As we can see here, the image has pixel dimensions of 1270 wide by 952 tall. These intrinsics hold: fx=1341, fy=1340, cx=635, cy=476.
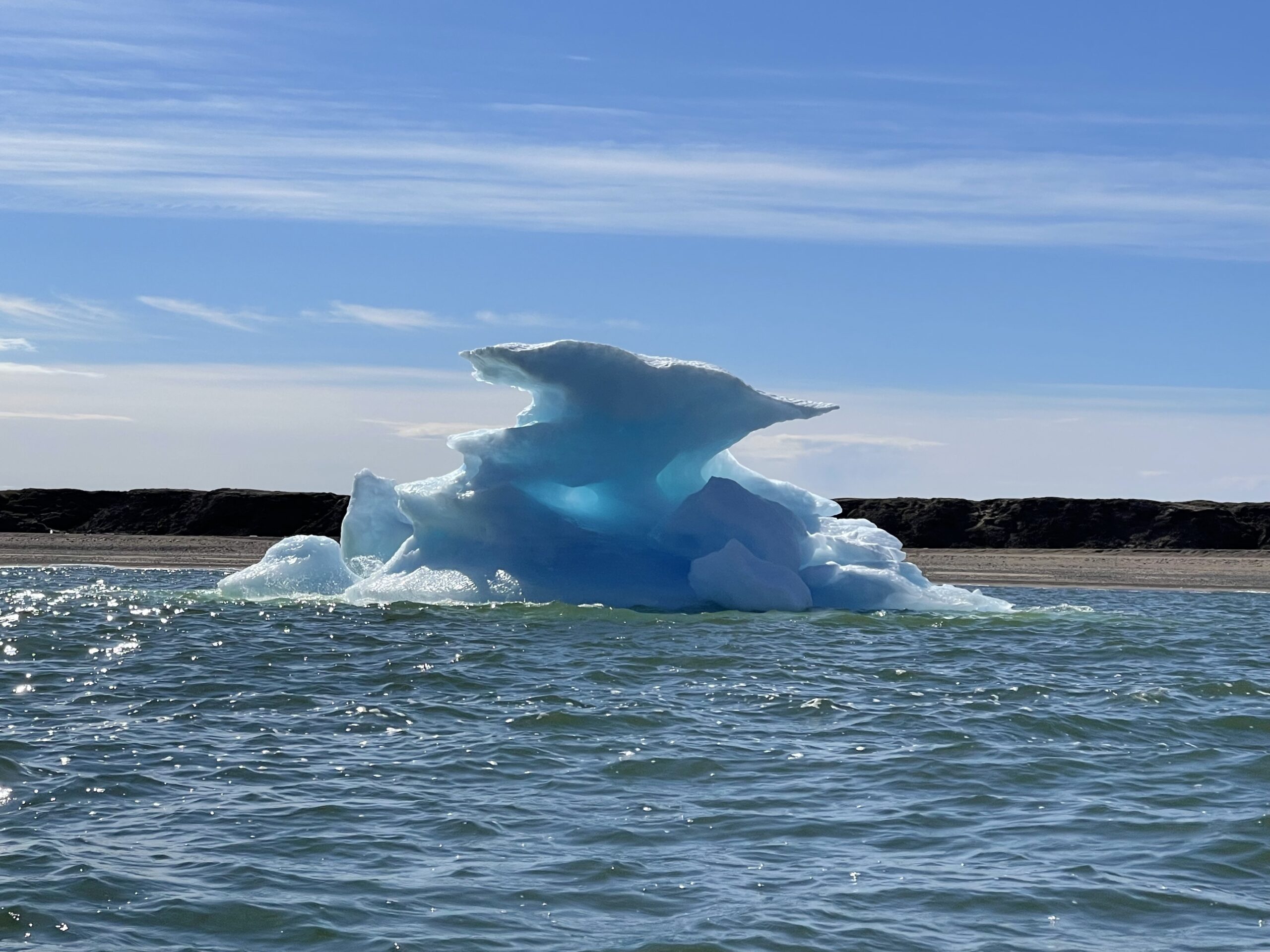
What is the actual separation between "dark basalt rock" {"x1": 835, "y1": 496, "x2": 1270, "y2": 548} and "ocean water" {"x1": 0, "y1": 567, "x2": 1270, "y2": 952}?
34986mm

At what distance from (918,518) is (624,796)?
141ft

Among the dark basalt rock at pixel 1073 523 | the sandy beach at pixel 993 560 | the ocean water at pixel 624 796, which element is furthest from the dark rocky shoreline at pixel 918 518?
the ocean water at pixel 624 796

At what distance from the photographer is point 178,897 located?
5.34 m

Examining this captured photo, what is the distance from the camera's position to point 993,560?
130 feet

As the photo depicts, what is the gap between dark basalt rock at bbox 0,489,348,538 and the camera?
4900cm

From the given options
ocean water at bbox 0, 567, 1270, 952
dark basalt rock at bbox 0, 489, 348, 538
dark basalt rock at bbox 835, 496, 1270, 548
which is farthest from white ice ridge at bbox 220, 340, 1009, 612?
dark basalt rock at bbox 0, 489, 348, 538

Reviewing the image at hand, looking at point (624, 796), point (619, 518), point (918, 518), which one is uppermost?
point (918, 518)

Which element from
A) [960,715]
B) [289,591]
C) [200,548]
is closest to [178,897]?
[960,715]

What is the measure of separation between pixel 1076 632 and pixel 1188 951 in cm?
1070

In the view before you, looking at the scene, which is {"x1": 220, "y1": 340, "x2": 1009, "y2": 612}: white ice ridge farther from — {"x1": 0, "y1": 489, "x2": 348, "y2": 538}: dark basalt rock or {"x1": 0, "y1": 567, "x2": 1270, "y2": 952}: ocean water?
{"x1": 0, "y1": 489, "x2": 348, "y2": 538}: dark basalt rock

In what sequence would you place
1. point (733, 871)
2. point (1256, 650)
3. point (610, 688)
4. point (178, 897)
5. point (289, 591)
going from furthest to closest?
point (289, 591)
point (1256, 650)
point (610, 688)
point (733, 871)
point (178, 897)

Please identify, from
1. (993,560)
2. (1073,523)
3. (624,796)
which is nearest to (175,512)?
(993,560)

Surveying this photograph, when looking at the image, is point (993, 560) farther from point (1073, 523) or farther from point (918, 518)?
point (1073, 523)

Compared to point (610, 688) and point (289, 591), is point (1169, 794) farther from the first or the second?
point (289, 591)
